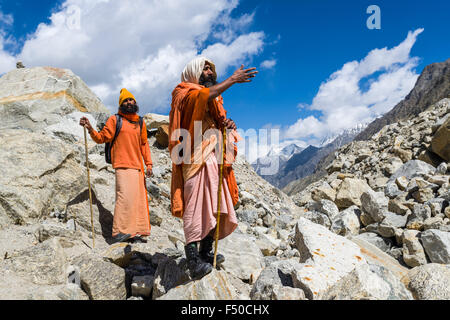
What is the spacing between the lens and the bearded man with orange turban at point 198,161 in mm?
2902

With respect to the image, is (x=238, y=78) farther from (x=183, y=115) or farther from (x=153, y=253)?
(x=153, y=253)

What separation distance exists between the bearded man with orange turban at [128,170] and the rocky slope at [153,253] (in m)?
0.41

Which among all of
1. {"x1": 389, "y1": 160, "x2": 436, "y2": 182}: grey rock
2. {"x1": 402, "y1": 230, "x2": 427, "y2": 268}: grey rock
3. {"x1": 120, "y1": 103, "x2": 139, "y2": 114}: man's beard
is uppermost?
{"x1": 120, "y1": 103, "x2": 139, "y2": 114}: man's beard

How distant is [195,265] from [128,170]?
2.37 metres

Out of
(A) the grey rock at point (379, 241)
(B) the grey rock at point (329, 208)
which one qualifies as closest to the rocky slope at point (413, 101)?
(B) the grey rock at point (329, 208)

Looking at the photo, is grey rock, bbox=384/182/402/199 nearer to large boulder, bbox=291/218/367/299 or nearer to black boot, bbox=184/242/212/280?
large boulder, bbox=291/218/367/299

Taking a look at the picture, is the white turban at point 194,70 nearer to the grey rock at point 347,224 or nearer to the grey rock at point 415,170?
the grey rock at point 347,224

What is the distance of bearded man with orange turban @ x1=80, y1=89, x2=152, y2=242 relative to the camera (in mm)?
4449

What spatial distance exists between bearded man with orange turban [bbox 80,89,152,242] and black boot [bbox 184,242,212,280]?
1.91m

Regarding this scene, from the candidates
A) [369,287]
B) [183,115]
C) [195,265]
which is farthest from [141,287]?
[369,287]

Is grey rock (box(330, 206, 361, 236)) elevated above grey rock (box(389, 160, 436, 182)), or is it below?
below

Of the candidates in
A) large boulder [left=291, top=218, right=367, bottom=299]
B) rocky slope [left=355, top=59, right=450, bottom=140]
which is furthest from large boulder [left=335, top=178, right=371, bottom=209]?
rocky slope [left=355, top=59, right=450, bottom=140]

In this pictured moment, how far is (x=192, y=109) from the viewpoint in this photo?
9.87 ft
